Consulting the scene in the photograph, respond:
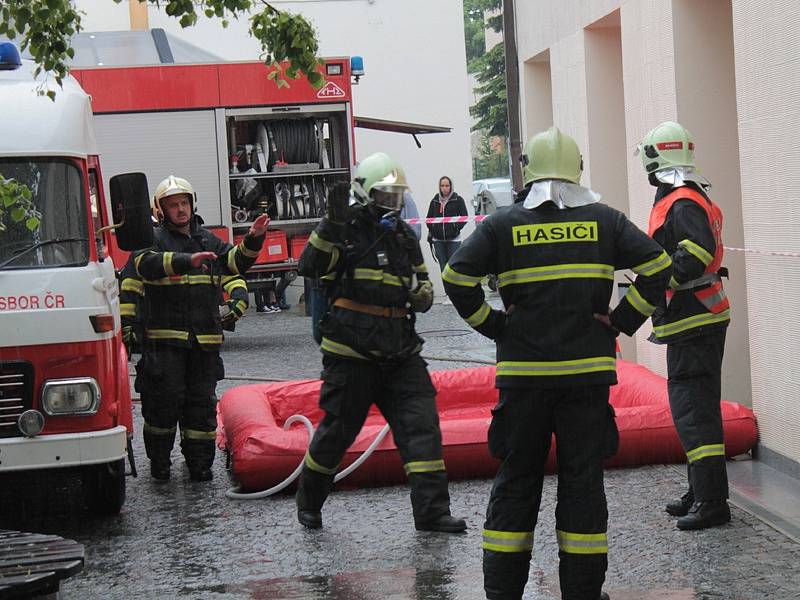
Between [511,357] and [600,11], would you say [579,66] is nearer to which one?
[600,11]

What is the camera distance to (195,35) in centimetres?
2444

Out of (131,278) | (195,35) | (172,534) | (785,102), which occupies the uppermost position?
(195,35)

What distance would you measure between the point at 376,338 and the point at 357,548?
1.06 metres

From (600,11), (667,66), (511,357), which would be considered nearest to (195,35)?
(600,11)

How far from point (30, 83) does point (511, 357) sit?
12.4ft

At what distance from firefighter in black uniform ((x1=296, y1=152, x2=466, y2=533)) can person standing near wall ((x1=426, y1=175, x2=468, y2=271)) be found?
13.3m

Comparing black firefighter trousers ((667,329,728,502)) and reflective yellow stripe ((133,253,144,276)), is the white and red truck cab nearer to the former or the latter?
reflective yellow stripe ((133,253,144,276))

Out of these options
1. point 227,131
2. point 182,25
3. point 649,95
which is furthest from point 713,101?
point 227,131

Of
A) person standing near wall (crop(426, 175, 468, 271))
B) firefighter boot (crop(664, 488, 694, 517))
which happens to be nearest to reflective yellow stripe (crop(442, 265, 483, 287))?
firefighter boot (crop(664, 488, 694, 517))

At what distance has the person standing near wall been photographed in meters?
20.4

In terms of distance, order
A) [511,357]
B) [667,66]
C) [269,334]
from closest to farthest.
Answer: [511,357], [667,66], [269,334]

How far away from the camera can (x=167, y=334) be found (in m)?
8.20

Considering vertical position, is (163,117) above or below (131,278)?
above

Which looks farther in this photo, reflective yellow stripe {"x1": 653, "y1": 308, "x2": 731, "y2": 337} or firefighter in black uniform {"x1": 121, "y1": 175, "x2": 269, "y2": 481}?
firefighter in black uniform {"x1": 121, "y1": 175, "x2": 269, "y2": 481}
